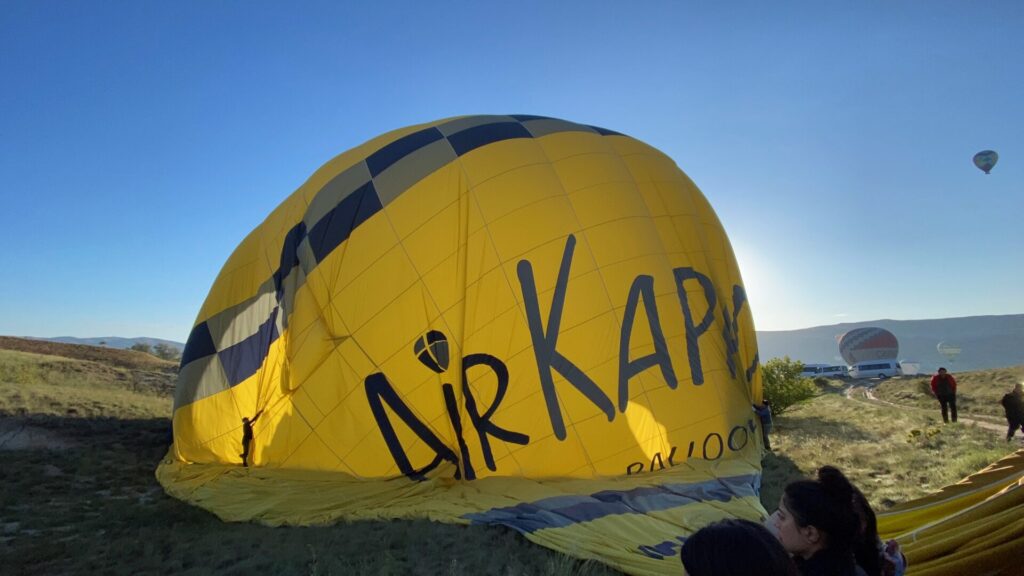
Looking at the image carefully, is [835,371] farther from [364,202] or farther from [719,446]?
[364,202]

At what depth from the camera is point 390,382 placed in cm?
732

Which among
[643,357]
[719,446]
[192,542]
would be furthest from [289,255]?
[719,446]

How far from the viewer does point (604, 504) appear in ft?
18.3

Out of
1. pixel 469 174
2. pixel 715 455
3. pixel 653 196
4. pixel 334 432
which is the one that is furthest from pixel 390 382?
pixel 653 196

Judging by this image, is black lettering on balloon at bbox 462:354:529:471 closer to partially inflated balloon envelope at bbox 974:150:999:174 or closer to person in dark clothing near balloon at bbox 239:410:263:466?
person in dark clothing near balloon at bbox 239:410:263:466

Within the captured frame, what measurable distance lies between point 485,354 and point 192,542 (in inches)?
143

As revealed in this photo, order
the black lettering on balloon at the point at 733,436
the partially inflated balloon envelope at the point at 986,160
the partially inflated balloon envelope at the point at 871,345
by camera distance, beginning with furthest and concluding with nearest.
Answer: the partially inflated balloon envelope at the point at 871,345 → the partially inflated balloon envelope at the point at 986,160 → the black lettering on balloon at the point at 733,436

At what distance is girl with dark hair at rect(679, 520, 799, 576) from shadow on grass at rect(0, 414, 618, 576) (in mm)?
2846

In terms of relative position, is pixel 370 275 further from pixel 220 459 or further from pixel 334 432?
pixel 220 459

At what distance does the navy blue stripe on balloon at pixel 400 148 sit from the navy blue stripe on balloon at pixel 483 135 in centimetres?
39

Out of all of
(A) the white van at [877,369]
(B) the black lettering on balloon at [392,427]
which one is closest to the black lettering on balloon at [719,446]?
(B) the black lettering on balloon at [392,427]

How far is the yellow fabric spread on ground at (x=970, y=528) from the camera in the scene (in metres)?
2.90

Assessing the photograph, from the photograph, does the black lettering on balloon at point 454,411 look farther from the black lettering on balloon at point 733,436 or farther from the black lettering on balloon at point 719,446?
the black lettering on balloon at point 733,436

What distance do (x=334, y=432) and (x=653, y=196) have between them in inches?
227
